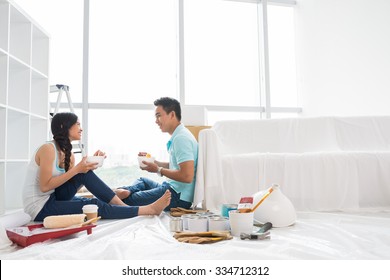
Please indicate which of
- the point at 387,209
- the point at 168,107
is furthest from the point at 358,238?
the point at 168,107

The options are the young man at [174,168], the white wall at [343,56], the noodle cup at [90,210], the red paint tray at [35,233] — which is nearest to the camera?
the red paint tray at [35,233]

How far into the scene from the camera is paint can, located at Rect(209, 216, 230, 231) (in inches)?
58.6

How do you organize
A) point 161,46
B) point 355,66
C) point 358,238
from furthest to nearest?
point 161,46
point 355,66
point 358,238

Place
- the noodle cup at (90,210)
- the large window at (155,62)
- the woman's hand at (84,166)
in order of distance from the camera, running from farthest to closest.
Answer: the large window at (155,62) < the woman's hand at (84,166) < the noodle cup at (90,210)

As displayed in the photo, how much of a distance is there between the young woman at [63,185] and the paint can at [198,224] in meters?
0.40

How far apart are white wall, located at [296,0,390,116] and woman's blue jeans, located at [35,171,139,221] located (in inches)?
116

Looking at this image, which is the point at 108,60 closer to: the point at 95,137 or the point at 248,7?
the point at 95,137

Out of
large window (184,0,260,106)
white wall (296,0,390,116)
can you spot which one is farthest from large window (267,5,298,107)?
large window (184,0,260,106)

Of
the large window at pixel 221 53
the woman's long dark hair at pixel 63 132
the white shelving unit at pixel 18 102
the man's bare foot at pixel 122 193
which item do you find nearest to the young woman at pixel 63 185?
the woman's long dark hair at pixel 63 132

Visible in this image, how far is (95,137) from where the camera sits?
4.09m

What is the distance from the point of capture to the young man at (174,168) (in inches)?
76.2

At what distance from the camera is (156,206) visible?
1.86 m

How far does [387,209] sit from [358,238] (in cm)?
93

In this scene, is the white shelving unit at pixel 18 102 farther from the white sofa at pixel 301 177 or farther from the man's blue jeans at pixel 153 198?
the white sofa at pixel 301 177
